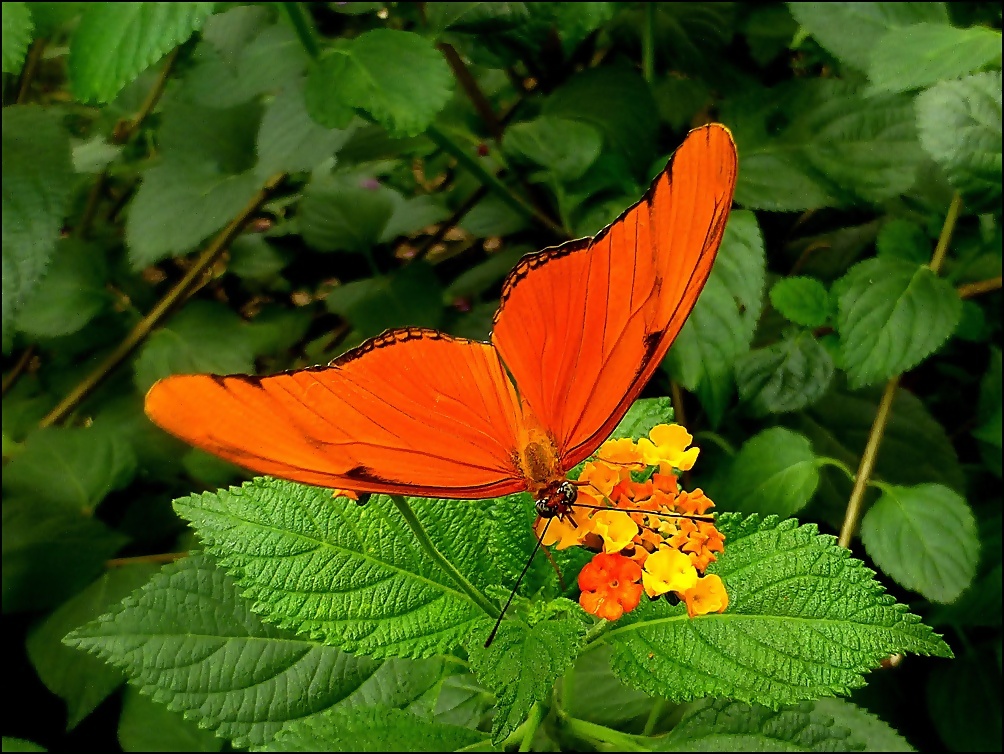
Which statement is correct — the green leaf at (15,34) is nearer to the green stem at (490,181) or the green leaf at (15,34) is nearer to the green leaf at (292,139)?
the green leaf at (292,139)

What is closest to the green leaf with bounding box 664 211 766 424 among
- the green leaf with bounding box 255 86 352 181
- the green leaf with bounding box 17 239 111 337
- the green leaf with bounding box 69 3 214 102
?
the green leaf with bounding box 255 86 352 181

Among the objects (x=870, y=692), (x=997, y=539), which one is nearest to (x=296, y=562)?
(x=870, y=692)

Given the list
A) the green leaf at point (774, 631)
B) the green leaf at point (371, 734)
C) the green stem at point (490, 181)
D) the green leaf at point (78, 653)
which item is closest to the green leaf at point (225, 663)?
the green leaf at point (371, 734)

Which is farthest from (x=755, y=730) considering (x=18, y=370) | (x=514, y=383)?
(x=18, y=370)

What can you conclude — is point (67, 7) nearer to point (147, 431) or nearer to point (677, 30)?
point (147, 431)

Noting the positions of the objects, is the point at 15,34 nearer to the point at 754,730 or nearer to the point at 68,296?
the point at 68,296

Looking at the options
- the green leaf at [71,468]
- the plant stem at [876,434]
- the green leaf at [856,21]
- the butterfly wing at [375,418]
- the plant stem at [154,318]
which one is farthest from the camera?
the plant stem at [154,318]
